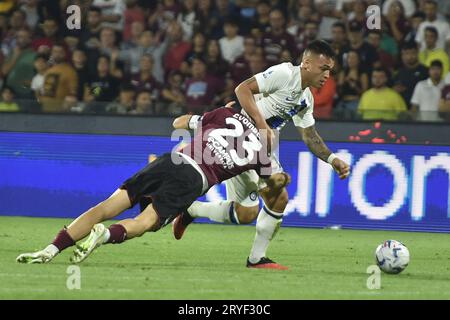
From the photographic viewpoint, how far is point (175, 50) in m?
17.1

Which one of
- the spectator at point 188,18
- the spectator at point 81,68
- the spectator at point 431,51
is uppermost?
the spectator at point 188,18

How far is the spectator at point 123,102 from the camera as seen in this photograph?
15.0 m

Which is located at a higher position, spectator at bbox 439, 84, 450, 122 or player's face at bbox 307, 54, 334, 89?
player's face at bbox 307, 54, 334, 89

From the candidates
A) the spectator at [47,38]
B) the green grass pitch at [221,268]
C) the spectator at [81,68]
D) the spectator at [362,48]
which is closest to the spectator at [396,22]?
the spectator at [362,48]

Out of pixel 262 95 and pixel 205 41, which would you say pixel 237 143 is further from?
→ pixel 205 41

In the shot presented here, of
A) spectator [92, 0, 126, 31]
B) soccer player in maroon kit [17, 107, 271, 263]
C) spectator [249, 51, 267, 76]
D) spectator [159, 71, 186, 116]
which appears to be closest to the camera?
soccer player in maroon kit [17, 107, 271, 263]

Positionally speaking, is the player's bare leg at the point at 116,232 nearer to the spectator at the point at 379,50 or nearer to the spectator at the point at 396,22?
the spectator at the point at 379,50

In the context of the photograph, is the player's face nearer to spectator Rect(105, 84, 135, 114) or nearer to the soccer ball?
the soccer ball

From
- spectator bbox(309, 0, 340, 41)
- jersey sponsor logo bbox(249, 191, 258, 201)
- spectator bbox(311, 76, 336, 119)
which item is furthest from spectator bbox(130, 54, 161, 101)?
jersey sponsor logo bbox(249, 191, 258, 201)

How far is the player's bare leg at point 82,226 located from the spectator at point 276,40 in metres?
7.14

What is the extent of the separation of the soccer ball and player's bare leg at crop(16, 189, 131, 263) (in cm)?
225

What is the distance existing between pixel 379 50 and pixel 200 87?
258cm

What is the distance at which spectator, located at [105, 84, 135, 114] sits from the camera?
49.3ft

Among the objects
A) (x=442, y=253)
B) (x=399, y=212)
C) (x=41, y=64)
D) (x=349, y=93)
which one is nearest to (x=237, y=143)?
(x=442, y=253)
